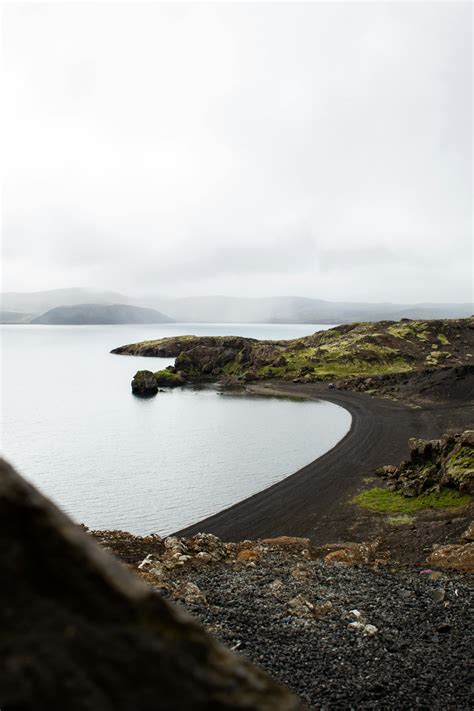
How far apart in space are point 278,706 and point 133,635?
3.92ft

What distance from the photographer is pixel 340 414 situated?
3546 inches

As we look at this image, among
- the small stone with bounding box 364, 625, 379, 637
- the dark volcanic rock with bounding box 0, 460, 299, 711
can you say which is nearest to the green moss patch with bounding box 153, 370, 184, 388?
the small stone with bounding box 364, 625, 379, 637

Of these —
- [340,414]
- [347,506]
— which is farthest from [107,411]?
[347,506]

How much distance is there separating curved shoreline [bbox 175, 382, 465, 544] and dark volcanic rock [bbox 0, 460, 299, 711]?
32.7 m

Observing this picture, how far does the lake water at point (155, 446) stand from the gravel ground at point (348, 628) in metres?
20.6

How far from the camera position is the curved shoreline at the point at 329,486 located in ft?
120

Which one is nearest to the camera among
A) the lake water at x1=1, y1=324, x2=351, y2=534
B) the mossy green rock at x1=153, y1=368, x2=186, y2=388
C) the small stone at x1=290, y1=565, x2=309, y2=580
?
the small stone at x1=290, y1=565, x2=309, y2=580

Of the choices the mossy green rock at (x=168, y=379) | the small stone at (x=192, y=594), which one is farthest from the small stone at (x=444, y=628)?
the mossy green rock at (x=168, y=379)

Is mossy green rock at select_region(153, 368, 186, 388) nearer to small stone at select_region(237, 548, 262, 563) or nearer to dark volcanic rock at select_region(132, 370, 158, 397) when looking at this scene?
dark volcanic rock at select_region(132, 370, 158, 397)

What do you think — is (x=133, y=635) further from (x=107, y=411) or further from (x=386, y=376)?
(x=386, y=376)

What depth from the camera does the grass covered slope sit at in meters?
136

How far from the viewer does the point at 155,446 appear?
70.2m

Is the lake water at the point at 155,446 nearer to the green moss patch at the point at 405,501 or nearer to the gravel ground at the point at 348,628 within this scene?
the green moss patch at the point at 405,501

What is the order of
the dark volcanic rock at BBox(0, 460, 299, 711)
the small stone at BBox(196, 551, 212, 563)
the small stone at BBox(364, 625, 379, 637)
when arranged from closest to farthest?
the dark volcanic rock at BBox(0, 460, 299, 711), the small stone at BBox(364, 625, 379, 637), the small stone at BBox(196, 551, 212, 563)
